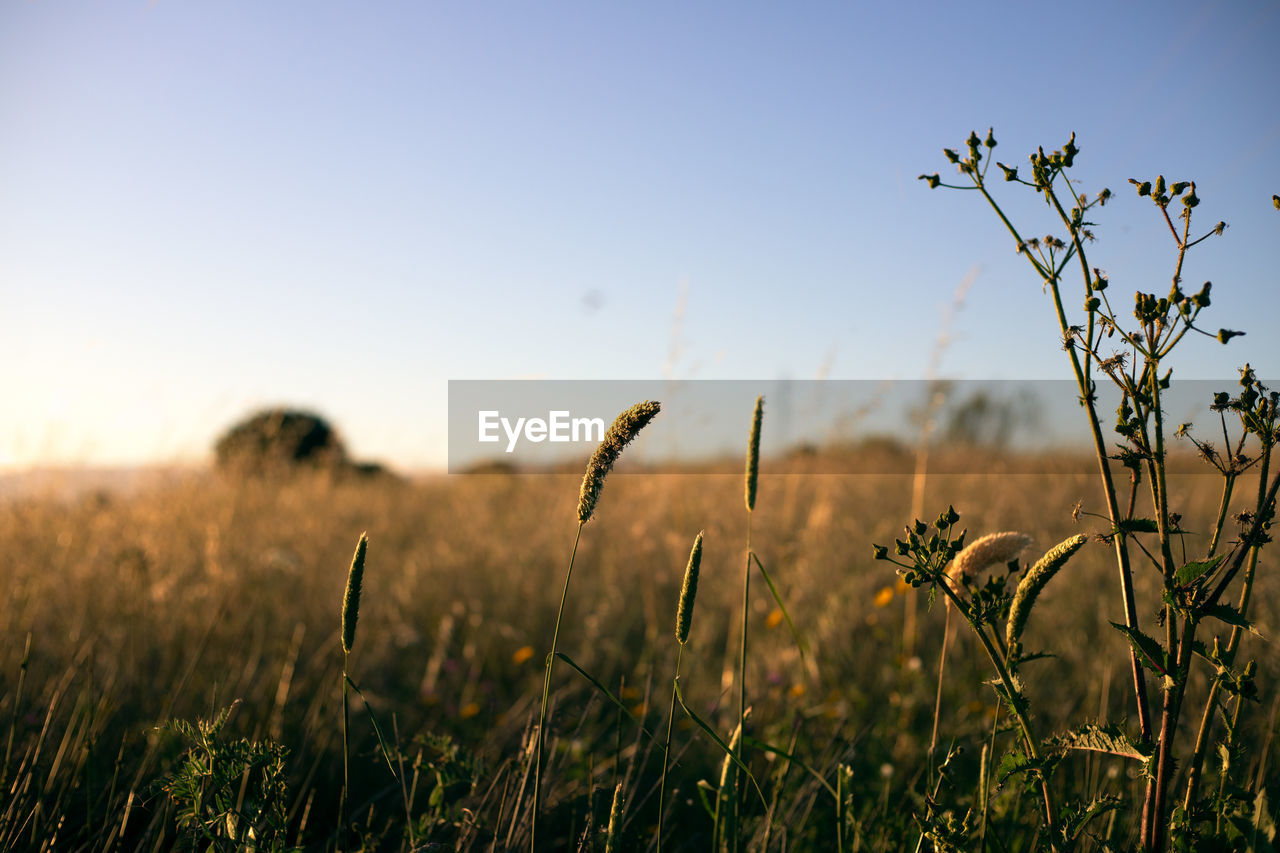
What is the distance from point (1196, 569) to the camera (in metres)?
0.93

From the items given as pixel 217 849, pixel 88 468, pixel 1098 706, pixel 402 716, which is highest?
pixel 88 468

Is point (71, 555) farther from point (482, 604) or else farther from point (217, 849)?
point (217, 849)

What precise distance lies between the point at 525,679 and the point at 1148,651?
244cm

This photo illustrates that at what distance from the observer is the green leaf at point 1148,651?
3.12ft

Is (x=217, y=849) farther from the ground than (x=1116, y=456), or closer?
closer

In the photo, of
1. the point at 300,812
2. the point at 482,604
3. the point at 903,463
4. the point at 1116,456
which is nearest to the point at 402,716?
the point at 300,812

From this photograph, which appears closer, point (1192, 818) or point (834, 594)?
point (1192, 818)

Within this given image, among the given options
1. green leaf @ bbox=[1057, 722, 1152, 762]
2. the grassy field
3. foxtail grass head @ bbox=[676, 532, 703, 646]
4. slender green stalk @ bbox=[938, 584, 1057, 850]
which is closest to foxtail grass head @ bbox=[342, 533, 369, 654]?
the grassy field

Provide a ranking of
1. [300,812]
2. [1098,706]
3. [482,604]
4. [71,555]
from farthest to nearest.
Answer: [71,555] → [482,604] → [1098,706] → [300,812]

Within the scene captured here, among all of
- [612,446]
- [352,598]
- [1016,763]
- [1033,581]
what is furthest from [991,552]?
[352,598]

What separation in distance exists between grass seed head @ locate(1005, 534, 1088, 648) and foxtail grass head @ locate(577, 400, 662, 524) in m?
0.56

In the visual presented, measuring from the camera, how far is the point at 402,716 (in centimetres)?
260

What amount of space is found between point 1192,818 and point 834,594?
88.6 inches

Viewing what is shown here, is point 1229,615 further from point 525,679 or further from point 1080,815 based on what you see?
point 525,679
